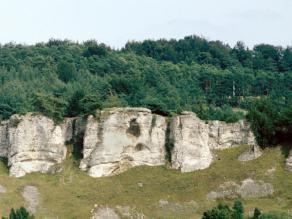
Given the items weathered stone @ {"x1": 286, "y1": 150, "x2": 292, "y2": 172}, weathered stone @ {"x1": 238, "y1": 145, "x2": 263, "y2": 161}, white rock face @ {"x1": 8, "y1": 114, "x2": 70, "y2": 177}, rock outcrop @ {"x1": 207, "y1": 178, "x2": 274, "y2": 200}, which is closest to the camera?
rock outcrop @ {"x1": 207, "y1": 178, "x2": 274, "y2": 200}

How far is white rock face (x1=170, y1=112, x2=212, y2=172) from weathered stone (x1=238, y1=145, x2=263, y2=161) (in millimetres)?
3503

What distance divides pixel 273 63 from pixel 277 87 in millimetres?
27370

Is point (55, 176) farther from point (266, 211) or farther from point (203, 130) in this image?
point (266, 211)

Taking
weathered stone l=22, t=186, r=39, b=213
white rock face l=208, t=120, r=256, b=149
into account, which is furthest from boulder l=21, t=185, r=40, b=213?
white rock face l=208, t=120, r=256, b=149

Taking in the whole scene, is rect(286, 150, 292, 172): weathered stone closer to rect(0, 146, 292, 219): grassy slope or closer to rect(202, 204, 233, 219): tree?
rect(0, 146, 292, 219): grassy slope

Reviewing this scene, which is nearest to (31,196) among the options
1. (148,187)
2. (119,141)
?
(148,187)

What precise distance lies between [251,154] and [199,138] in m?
5.85

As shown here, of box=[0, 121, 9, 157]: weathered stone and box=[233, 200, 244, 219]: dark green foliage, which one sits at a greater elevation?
box=[0, 121, 9, 157]: weathered stone

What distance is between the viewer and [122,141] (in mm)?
88688

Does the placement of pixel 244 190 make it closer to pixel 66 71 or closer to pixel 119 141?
pixel 119 141

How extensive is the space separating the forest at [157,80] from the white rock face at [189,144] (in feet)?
17.8

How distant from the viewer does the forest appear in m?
93.4

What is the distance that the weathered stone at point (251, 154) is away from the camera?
3425 inches

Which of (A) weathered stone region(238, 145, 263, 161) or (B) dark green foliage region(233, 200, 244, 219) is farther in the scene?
(A) weathered stone region(238, 145, 263, 161)
